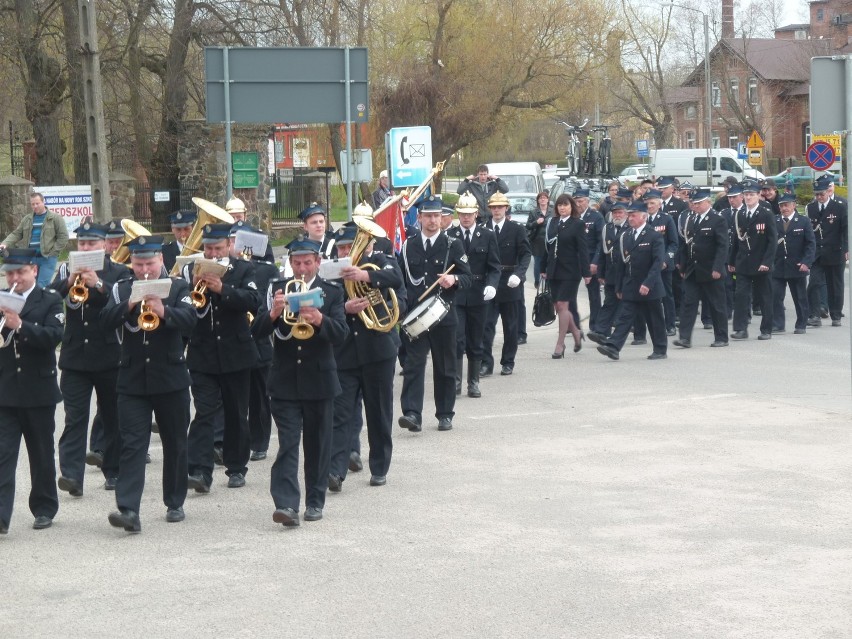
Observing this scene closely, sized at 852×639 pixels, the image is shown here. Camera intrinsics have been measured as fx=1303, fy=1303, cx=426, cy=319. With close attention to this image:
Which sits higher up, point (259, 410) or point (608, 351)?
point (259, 410)

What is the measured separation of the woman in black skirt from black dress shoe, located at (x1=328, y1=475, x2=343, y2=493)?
696cm

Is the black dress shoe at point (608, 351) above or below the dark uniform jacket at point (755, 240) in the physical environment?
below

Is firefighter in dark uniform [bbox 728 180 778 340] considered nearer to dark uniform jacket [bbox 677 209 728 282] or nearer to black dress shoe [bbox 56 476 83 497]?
dark uniform jacket [bbox 677 209 728 282]

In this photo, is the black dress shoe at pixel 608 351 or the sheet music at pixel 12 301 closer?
the sheet music at pixel 12 301

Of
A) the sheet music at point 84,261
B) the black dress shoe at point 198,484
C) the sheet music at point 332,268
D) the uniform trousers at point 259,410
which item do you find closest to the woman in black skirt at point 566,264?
the uniform trousers at point 259,410

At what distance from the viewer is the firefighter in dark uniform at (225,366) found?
9094 mm

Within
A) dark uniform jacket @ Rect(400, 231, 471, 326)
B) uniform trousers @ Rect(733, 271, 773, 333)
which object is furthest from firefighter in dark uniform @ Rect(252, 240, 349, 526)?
uniform trousers @ Rect(733, 271, 773, 333)

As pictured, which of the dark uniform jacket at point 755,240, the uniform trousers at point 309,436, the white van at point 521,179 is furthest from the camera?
the white van at point 521,179

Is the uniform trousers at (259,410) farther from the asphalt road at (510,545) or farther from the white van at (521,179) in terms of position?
the white van at (521,179)

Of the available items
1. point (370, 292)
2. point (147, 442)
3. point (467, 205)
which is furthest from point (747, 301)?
point (147, 442)

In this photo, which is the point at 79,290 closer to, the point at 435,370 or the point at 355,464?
the point at 355,464

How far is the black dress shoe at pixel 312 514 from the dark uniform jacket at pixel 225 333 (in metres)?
1.42

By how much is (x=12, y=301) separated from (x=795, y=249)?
1282 centimetres

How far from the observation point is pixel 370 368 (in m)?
9.38
